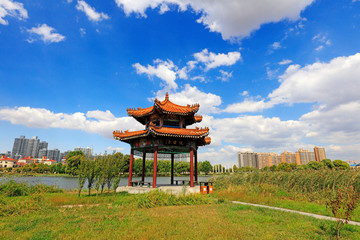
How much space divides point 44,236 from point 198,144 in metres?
17.1

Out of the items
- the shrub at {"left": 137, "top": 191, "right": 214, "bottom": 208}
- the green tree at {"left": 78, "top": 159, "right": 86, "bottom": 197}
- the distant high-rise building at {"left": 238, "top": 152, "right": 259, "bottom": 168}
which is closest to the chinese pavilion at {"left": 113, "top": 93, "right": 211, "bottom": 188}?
the shrub at {"left": 137, "top": 191, "right": 214, "bottom": 208}

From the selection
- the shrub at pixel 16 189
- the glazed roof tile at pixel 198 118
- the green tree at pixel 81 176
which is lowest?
the shrub at pixel 16 189

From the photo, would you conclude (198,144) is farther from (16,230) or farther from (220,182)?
(16,230)

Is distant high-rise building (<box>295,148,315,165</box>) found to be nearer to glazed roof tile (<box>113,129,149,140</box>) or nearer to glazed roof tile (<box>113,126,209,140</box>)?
glazed roof tile (<box>113,126,209,140</box>)

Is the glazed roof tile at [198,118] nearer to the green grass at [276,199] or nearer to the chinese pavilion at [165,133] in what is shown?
the chinese pavilion at [165,133]

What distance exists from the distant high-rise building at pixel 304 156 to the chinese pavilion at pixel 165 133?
158975 mm

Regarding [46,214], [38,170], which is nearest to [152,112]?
[46,214]

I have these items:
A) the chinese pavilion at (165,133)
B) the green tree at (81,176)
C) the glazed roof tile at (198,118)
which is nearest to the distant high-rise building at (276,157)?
→ the glazed roof tile at (198,118)

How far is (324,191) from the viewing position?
1489 cm

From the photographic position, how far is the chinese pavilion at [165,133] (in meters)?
17.9

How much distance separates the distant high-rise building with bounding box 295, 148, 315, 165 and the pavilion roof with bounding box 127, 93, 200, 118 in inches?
6358

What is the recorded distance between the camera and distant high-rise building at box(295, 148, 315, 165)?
145925 mm

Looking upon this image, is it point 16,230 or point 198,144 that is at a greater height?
point 198,144

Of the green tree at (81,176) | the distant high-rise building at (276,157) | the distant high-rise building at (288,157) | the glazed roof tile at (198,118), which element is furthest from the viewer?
the distant high-rise building at (288,157)
